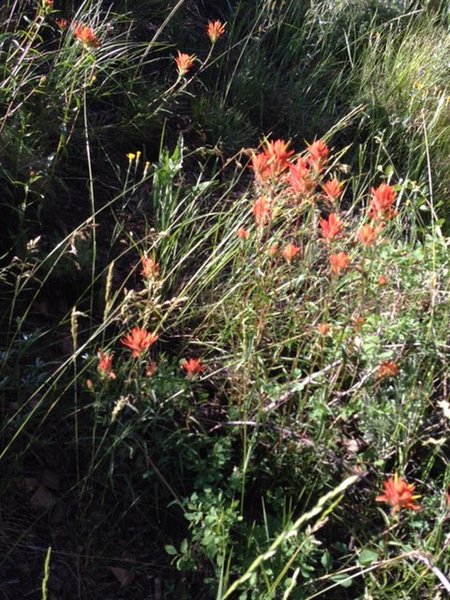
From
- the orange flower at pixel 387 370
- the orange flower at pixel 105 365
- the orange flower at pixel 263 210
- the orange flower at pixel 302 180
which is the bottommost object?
the orange flower at pixel 105 365

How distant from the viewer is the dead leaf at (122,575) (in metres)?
2.29

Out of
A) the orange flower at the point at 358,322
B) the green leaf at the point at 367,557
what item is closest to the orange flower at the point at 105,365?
the orange flower at the point at 358,322

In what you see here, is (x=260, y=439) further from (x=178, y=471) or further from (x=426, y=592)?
(x=426, y=592)

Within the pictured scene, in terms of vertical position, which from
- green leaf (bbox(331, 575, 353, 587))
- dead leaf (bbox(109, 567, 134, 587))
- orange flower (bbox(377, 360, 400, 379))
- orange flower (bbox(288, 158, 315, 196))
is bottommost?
dead leaf (bbox(109, 567, 134, 587))

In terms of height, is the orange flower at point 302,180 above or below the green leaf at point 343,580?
above

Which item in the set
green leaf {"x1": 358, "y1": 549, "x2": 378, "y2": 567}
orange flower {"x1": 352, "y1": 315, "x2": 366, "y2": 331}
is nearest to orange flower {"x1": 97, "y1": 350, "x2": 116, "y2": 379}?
orange flower {"x1": 352, "y1": 315, "x2": 366, "y2": 331}

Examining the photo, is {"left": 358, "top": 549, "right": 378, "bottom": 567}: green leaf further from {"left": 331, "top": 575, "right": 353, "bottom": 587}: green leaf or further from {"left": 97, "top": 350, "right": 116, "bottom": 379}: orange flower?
{"left": 97, "top": 350, "right": 116, "bottom": 379}: orange flower

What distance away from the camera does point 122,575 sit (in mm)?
2301

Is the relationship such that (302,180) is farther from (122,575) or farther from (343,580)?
(122,575)

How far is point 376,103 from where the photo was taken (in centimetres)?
395

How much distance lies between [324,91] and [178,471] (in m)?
2.34

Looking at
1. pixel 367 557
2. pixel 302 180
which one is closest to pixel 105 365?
pixel 302 180

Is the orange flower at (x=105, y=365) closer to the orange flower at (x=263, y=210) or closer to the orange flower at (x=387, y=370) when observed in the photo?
the orange flower at (x=263, y=210)

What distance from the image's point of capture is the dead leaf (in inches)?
90.3
